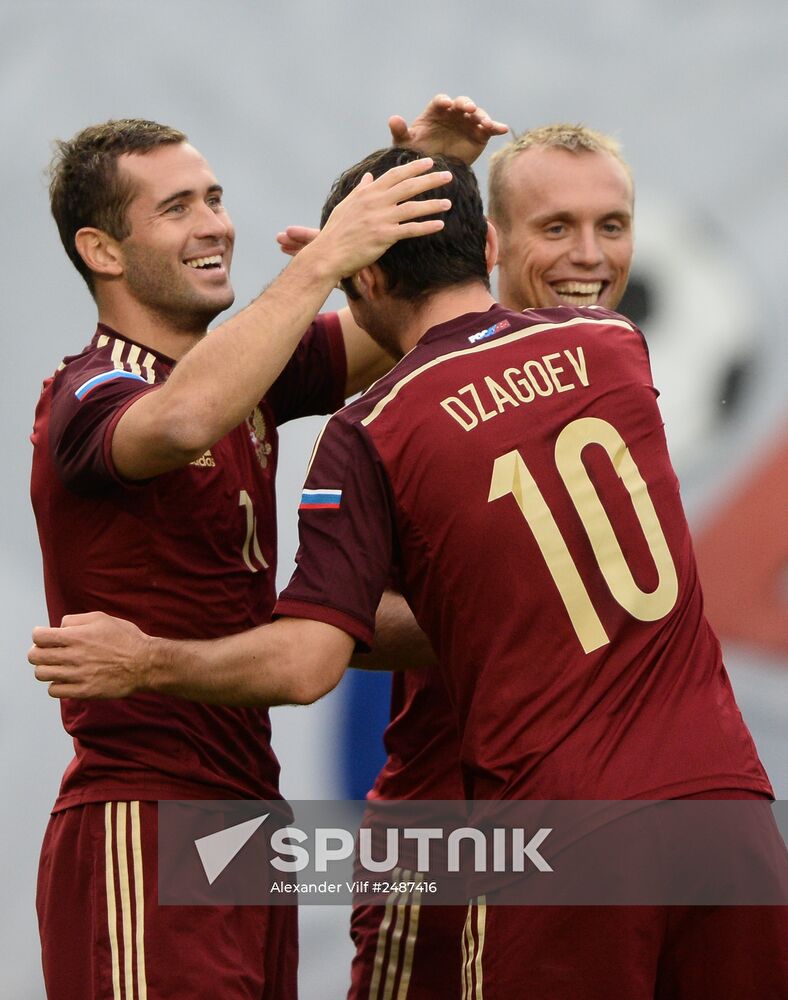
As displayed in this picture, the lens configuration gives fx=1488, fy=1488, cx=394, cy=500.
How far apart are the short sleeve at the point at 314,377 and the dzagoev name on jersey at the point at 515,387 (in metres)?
0.97

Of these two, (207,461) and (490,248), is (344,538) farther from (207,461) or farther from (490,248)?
(490,248)

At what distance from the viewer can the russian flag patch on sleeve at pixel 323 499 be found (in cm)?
264

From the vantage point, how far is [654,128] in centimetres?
433

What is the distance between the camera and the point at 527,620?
2602 millimetres

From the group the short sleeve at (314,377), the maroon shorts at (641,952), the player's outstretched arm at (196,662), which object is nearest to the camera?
the maroon shorts at (641,952)

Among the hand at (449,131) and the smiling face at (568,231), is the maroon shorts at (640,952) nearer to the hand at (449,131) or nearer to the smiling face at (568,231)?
the smiling face at (568,231)

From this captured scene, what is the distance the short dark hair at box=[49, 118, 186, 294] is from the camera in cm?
335

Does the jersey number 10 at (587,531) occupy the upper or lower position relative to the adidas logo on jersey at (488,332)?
lower

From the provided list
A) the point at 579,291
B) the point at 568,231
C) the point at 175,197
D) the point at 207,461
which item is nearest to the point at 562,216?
the point at 568,231

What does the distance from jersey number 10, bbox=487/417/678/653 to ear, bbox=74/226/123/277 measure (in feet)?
3.85

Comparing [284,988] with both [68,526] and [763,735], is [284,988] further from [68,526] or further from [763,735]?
[763,735]

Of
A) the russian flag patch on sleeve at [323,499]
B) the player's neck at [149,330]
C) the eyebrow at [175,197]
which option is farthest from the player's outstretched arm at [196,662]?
the eyebrow at [175,197]

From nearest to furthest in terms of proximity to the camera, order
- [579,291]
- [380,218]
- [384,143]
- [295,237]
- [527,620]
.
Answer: [527,620], [380,218], [295,237], [579,291], [384,143]

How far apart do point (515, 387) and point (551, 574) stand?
35 cm
